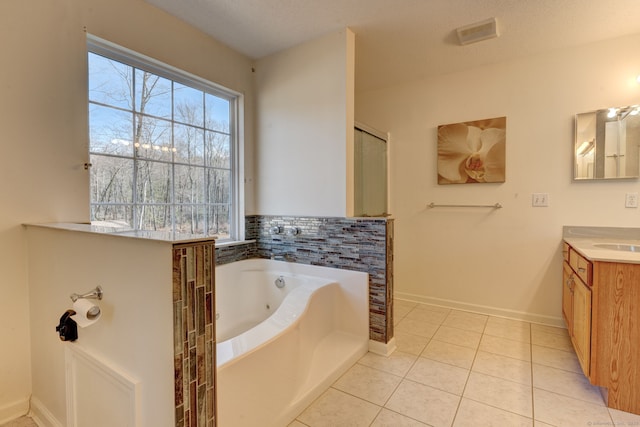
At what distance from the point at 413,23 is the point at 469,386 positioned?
7.85 feet

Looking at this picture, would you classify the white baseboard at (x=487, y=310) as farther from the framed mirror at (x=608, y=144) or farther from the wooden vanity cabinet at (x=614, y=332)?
the framed mirror at (x=608, y=144)

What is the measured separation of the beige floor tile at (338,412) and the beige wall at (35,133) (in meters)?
1.28

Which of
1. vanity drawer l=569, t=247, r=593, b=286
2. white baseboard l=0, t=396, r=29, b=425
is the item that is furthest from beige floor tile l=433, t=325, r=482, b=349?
white baseboard l=0, t=396, r=29, b=425

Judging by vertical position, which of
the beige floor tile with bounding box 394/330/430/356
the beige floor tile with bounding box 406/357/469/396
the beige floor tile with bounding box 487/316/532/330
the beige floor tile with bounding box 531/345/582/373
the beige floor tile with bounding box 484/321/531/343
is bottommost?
the beige floor tile with bounding box 406/357/469/396

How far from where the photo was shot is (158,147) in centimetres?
213

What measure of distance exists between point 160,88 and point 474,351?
9.52ft

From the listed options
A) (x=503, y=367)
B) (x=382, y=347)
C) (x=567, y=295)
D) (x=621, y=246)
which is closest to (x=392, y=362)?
(x=382, y=347)

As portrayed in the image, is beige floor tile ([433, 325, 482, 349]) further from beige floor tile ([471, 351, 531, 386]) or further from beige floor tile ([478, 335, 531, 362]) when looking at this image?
beige floor tile ([471, 351, 531, 386])

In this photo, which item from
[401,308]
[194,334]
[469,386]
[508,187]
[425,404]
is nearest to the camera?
[194,334]

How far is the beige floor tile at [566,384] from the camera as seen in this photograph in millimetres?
1634

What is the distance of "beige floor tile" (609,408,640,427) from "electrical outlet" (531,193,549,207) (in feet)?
5.10

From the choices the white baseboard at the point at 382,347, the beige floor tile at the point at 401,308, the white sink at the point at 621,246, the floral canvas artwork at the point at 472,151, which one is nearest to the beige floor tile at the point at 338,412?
the white baseboard at the point at 382,347

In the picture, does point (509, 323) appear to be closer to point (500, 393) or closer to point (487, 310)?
point (487, 310)

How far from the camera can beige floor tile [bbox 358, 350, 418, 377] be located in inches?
75.8
